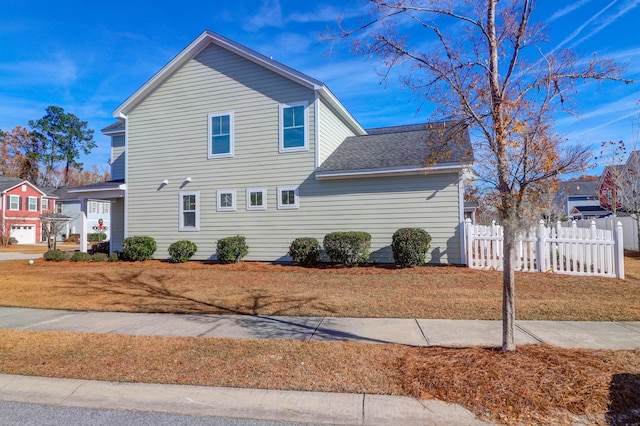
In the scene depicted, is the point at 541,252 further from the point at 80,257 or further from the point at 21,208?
the point at 21,208

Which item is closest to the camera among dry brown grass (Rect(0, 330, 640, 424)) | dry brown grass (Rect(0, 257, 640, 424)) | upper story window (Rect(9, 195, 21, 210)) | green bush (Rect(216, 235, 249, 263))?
dry brown grass (Rect(0, 330, 640, 424))

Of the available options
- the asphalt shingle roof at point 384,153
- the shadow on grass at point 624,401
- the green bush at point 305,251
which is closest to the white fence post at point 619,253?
the asphalt shingle roof at point 384,153

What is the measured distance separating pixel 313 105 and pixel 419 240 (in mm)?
6052

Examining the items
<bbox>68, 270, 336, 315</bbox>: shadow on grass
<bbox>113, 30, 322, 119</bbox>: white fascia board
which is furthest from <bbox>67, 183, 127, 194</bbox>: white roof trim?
<bbox>68, 270, 336, 315</bbox>: shadow on grass

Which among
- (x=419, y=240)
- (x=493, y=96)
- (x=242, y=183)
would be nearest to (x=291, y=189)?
(x=242, y=183)

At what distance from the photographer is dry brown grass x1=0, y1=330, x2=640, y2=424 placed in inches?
135

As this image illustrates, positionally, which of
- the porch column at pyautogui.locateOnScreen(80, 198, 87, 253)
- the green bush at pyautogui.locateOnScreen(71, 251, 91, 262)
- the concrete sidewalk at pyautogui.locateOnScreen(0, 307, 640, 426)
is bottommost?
the concrete sidewalk at pyautogui.locateOnScreen(0, 307, 640, 426)

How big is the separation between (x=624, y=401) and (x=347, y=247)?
8.48m

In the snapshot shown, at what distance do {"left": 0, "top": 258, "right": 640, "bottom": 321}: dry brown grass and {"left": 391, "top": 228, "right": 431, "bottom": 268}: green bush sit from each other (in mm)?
355

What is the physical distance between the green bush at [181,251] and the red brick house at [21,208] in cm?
3347

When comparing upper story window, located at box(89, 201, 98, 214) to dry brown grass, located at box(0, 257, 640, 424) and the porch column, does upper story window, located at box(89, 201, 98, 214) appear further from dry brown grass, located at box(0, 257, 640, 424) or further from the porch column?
dry brown grass, located at box(0, 257, 640, 424)

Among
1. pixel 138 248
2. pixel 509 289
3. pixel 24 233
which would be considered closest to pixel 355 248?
pixel 509 289

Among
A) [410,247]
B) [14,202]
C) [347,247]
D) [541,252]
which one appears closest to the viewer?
[541,252]

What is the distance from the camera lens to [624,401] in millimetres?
3396
